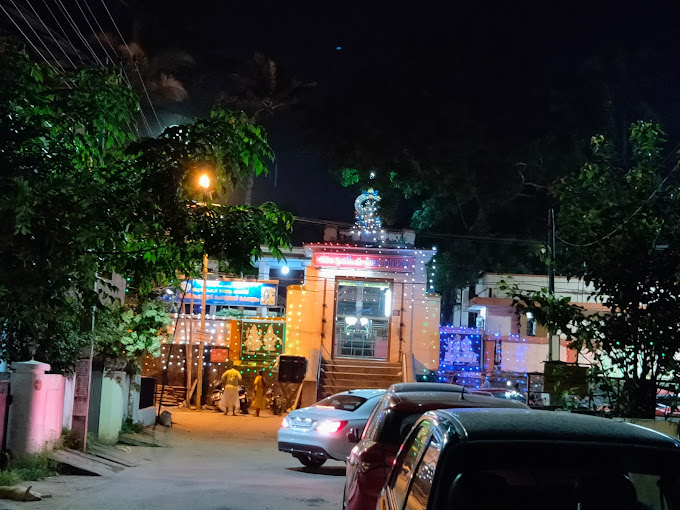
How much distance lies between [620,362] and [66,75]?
23.7 feet

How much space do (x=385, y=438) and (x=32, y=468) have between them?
272 inches

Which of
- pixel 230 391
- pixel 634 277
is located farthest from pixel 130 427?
pixel 634 277

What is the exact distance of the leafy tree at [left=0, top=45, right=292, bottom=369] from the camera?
22.7 ft

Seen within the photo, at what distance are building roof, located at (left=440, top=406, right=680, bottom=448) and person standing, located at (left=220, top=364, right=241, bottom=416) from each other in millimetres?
22356

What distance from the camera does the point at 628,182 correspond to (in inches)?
382

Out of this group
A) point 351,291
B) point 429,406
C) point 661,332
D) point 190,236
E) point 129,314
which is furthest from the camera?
point 351,291

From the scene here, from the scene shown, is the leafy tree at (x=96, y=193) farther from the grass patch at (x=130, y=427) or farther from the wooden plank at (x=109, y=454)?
the grass patch at (x=130, y=427)

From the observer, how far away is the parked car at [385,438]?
20.7 ft

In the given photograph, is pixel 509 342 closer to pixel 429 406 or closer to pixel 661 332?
pixel 661 332

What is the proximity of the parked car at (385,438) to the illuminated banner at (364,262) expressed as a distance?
66.7 ft

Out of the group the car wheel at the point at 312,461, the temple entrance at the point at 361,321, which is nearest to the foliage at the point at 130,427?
the car wheel at the point at 312,461

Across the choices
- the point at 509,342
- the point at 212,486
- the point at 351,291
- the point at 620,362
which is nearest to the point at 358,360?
the point at 351,291

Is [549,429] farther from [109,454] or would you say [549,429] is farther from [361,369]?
[361,369]

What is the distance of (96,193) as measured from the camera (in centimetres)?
688
